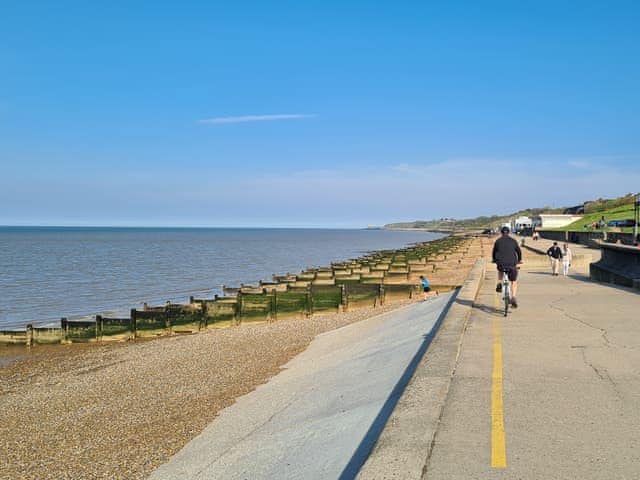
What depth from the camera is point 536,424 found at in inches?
210

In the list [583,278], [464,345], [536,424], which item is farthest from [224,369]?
[583,278]

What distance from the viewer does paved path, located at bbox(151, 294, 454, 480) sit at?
6.34 meters

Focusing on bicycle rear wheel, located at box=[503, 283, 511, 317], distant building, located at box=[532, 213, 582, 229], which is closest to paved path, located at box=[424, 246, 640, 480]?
bicycle rear wheel, located at box=[503, 283, 511, 317]

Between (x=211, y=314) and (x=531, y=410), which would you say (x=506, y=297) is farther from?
(x=211, y=314)

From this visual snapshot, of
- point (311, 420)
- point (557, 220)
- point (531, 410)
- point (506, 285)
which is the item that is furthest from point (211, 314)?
point (557, 220)

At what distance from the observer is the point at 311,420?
805 centimetres

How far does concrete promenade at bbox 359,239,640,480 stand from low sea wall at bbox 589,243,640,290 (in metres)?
7.40

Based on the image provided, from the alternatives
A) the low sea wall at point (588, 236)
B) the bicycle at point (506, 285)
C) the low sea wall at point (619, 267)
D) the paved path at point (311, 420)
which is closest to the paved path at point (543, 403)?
the bicycle at point (506, 285)

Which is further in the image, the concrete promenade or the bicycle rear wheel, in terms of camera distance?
the bicycle rear wheel

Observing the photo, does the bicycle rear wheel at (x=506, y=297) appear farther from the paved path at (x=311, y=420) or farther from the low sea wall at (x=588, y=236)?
the low sea wall at (x=588, y=236)

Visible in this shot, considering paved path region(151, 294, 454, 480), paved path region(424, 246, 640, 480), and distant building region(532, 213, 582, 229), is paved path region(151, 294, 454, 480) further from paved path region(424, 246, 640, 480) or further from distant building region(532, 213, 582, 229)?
distant building region(532, 213, 582, 229)

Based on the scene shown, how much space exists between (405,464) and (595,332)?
22.7 ft

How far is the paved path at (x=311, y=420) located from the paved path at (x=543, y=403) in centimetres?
106

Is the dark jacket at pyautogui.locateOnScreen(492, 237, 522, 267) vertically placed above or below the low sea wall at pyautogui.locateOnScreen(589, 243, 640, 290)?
above
